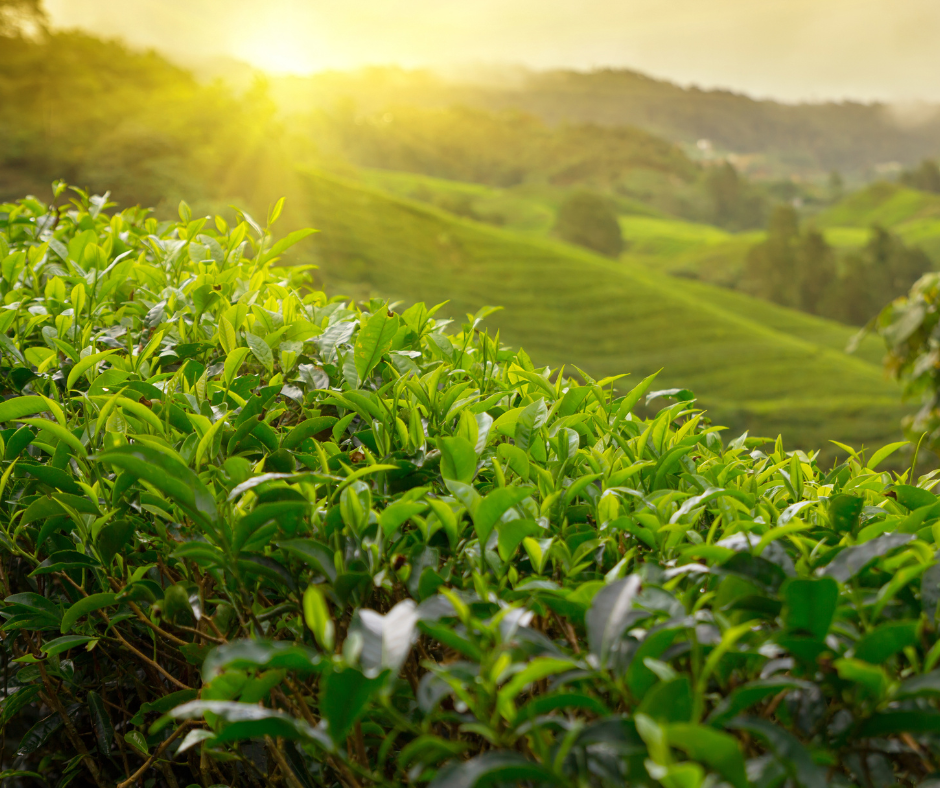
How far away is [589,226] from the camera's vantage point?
150 ft

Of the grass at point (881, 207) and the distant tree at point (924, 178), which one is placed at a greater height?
the distant tree at point (924, 178)

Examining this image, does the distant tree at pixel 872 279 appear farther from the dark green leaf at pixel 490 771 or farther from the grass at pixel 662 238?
the dark green leaf at pixel 490 771

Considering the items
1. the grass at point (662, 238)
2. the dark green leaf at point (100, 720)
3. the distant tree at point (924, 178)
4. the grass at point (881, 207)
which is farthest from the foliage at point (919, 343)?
the distant tree at point (924, 178)

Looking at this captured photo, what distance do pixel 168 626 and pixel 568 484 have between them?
66cm

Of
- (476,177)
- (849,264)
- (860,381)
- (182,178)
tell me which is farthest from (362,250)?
(476,177)

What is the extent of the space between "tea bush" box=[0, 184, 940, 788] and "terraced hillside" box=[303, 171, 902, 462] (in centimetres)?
1632

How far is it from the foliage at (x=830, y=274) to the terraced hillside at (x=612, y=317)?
8692 millimetres

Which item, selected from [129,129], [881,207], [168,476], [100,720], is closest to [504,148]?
[881,207]

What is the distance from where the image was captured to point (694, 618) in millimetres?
711

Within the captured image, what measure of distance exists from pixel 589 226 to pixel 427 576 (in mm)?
46848

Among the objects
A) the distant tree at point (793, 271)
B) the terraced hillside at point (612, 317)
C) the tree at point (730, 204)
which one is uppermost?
the tree at point (730, 204)

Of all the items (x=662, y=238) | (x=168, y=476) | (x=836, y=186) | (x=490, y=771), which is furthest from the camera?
(x=836, y=186)

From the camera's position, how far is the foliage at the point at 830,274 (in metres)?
37.5

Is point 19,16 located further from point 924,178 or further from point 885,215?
point 924,178
